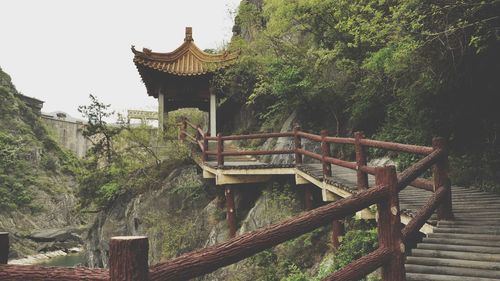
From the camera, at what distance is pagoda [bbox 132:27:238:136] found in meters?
14.4

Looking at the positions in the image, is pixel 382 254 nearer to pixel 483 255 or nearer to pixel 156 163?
pixel 483 255

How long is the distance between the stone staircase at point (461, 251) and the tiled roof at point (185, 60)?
1115 cm

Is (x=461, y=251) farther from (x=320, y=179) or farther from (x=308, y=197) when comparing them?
(x=308, y=197)

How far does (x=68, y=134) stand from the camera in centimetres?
5259

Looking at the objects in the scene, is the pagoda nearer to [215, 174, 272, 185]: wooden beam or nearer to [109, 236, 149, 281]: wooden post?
[215, 174, 272, 185]: wooden beam

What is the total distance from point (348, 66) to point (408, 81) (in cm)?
263

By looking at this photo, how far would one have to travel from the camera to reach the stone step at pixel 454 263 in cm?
335

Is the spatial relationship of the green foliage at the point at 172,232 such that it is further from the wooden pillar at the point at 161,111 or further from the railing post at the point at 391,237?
the railing post at the point at 391,237

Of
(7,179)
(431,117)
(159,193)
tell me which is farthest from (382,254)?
(7,179)

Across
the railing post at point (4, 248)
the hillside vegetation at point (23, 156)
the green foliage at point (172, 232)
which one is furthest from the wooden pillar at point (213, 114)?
the hillside vegetation at point (23, 156)

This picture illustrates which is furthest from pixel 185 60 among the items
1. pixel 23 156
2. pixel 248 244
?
pixel 23 156

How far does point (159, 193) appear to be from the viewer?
13.6 meters

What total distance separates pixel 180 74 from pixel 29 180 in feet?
109

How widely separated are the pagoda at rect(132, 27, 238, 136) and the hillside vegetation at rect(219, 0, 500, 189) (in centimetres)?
73
